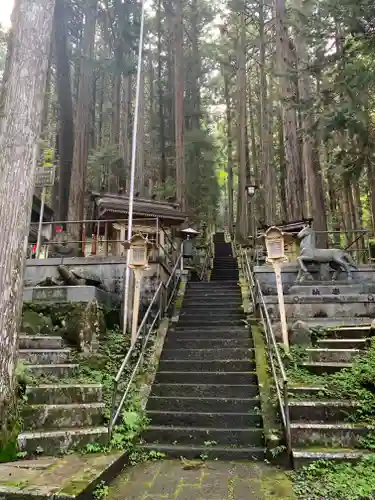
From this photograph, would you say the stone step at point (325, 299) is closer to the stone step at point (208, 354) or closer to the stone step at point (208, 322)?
the stone step at point (208, 322)

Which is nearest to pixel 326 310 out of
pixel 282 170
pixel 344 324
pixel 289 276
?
pixel 344 324

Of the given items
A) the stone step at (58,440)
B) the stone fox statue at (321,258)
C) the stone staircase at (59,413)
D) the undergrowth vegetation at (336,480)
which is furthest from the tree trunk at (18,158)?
the stone fox statue at (321,258)

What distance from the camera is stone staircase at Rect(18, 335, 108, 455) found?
4.68 meters

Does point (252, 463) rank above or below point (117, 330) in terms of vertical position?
below

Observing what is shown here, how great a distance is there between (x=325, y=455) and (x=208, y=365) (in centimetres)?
314

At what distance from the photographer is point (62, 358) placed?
22.0 ft

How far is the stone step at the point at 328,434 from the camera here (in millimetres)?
4590

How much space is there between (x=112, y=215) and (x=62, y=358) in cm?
843

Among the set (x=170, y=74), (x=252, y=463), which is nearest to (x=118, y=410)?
(x=252, y=463)

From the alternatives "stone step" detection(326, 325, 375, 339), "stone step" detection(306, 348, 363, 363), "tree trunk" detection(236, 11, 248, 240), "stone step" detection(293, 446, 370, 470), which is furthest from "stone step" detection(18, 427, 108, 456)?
"tree trunk" detection(236, 11, 248, 240)

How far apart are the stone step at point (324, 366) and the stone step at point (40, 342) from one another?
4.27 meters

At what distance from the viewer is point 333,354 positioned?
6.52 meters

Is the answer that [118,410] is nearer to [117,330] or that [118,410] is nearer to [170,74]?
[117,330]

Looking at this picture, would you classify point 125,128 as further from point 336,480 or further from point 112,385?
point 336,480
